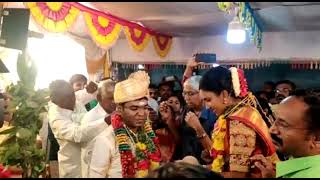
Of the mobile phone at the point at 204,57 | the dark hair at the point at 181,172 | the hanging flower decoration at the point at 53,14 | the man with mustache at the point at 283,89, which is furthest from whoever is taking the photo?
the man with mustache at the point at 283,89

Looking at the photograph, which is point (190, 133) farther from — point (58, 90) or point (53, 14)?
point (53, 14)

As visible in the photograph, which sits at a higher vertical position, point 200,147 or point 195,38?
point 195,38

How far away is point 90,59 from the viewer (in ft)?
21.2

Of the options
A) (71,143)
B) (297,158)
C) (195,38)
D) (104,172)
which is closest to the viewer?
(297,158)

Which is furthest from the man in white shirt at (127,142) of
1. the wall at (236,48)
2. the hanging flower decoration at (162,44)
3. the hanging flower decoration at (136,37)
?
the wall at (236,48)

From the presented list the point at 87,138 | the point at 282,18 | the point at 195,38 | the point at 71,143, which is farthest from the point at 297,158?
the point at 195,38

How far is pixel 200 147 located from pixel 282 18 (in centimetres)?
279

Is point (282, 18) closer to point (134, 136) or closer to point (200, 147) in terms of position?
point (200, 147)

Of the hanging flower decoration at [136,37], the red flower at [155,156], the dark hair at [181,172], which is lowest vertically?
the red flower at [155,156]

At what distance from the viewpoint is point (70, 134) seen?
9.93ft

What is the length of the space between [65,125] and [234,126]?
1373 millimetres

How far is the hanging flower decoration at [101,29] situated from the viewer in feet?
14.4

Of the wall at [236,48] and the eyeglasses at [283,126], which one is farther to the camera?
the wall at [236,48]

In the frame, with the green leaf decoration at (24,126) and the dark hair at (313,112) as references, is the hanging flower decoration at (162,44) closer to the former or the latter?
the green leaf decoration at (24,126)
